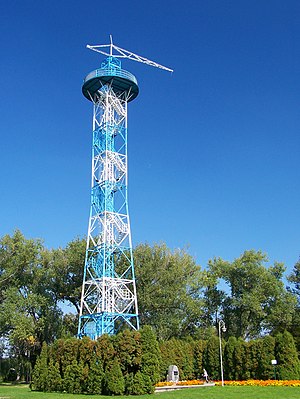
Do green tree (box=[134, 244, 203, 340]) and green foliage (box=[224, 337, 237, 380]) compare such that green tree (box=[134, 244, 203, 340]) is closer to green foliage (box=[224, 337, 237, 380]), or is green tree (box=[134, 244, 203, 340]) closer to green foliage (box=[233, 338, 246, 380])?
green foliage (box=[224, 337, 237, 380])

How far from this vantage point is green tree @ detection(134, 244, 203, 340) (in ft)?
138

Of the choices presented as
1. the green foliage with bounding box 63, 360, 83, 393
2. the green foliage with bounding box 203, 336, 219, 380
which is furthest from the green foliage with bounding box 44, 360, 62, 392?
the green foliage with bounding box 203, 336, 219, 380

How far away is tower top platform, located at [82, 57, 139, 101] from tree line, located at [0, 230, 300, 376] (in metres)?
14.2

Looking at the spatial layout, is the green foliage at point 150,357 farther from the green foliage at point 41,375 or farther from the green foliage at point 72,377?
the green foliage at point 41,375

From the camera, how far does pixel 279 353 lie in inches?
1154

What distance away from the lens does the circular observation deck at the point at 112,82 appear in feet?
130

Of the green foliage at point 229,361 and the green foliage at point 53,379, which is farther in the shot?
the green foliage at point 229,361

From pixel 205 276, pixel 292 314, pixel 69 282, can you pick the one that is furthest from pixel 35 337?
pixel 292 314

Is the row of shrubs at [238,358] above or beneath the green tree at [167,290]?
beneath


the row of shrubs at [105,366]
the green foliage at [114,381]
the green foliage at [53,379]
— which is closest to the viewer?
the green foliage at [114,381]

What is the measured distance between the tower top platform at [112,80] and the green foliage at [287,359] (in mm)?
23755

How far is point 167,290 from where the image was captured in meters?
42.4

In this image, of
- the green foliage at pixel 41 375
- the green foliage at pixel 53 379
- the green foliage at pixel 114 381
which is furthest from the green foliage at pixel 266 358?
the green foliage at pixel 41 375

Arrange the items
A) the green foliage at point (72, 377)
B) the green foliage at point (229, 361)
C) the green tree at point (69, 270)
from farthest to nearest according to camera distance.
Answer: the green tree at point (69, 270) < the green foliage at point (229, 361) < the green foliage at point (72, 377)
